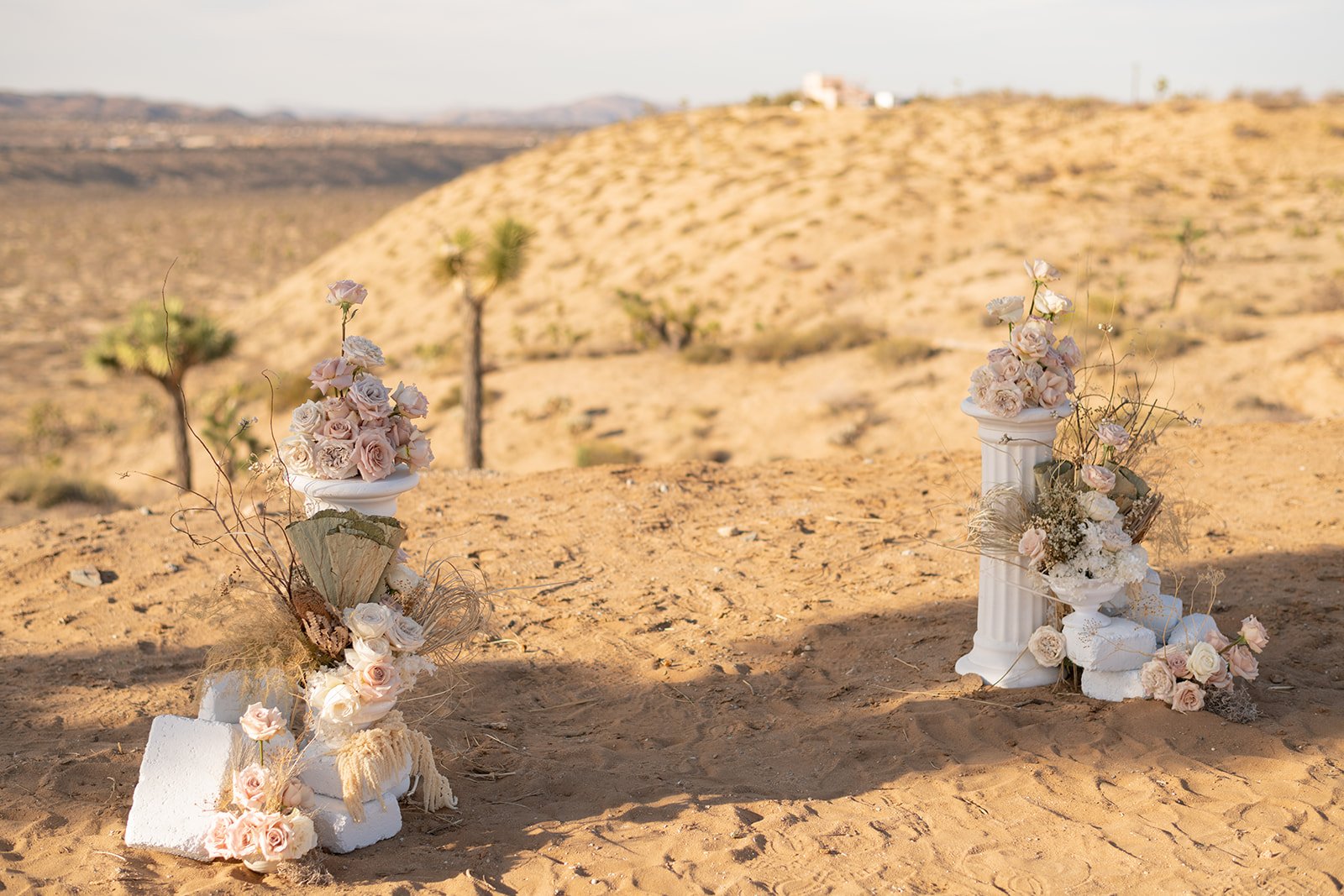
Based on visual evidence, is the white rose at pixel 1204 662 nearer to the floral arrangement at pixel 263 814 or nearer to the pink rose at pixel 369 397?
the pink rose at pixel 369 397

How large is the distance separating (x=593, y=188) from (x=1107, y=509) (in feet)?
111

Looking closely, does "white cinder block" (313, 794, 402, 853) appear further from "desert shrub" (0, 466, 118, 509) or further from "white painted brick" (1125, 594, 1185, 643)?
A: "desert shrub" (0, 466, 118, 509)

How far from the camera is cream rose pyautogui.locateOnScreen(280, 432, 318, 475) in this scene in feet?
14.4

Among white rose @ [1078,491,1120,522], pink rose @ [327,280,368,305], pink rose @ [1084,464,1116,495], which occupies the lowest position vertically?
white rose @ [1078,491,1120,522]

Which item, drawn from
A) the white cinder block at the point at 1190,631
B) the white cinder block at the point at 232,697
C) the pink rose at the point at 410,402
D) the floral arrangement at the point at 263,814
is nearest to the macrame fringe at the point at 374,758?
the floral arrangement at the point at 263,814

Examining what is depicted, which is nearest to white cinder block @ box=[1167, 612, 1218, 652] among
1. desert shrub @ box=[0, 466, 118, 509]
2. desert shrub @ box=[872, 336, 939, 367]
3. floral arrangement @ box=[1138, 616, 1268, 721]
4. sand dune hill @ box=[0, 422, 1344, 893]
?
floral arrangement @ box=[1138, 616, 1268, 721]

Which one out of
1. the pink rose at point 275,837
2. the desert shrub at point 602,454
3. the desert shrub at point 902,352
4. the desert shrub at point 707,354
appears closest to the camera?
the pink rose at point 275,837

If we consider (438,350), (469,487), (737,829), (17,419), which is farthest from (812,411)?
(17,419)

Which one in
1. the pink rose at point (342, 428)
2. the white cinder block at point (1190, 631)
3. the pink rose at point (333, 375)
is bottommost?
the white cinder block at point (1190, 631)

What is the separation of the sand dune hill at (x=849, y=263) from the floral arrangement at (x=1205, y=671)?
149 inches

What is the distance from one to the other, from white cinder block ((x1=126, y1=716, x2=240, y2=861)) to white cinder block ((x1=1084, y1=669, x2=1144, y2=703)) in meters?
3.80

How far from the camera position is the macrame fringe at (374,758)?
4.20 m

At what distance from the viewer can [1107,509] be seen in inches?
205

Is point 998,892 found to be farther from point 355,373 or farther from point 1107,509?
point 355,373
